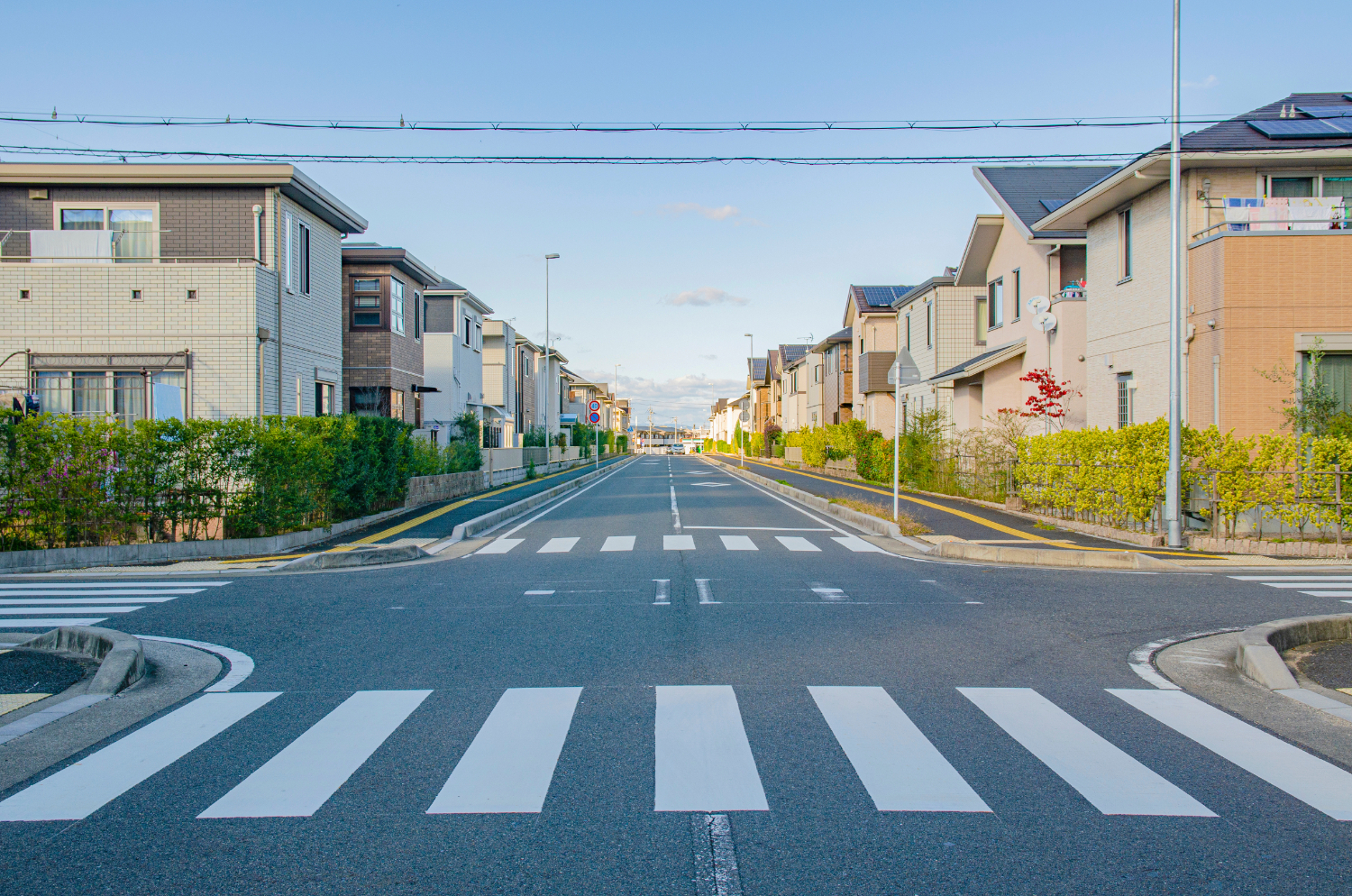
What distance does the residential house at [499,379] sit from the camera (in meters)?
51.3

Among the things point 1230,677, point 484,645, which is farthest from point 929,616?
point 484,645

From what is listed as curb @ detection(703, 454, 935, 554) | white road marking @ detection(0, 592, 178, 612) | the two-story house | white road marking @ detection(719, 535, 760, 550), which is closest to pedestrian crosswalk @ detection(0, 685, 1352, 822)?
white road marking @ detection(0, 592, 178, 612)

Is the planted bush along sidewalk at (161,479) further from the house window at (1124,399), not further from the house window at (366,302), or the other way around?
the house window at (1124,399)

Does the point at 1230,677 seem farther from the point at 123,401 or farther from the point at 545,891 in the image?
the point at 123,401

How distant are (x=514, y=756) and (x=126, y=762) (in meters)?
2.16

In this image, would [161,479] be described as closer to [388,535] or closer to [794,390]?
[388,535]

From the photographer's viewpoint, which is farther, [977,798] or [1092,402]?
[1092,402]

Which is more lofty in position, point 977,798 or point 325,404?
point 325,404

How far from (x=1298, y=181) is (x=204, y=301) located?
22.4m

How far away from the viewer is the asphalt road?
12.4ft

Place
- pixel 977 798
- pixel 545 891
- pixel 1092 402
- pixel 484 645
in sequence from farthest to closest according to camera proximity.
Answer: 1. pixel 1092 402
2. pixel 484 645
3. pixel 977 798
4. pixel 545 891

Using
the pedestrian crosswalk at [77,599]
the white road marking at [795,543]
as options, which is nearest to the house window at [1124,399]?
the white road marking at [795,543]

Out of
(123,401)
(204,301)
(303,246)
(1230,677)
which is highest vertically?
(303,246)

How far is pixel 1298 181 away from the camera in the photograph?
18.0m
